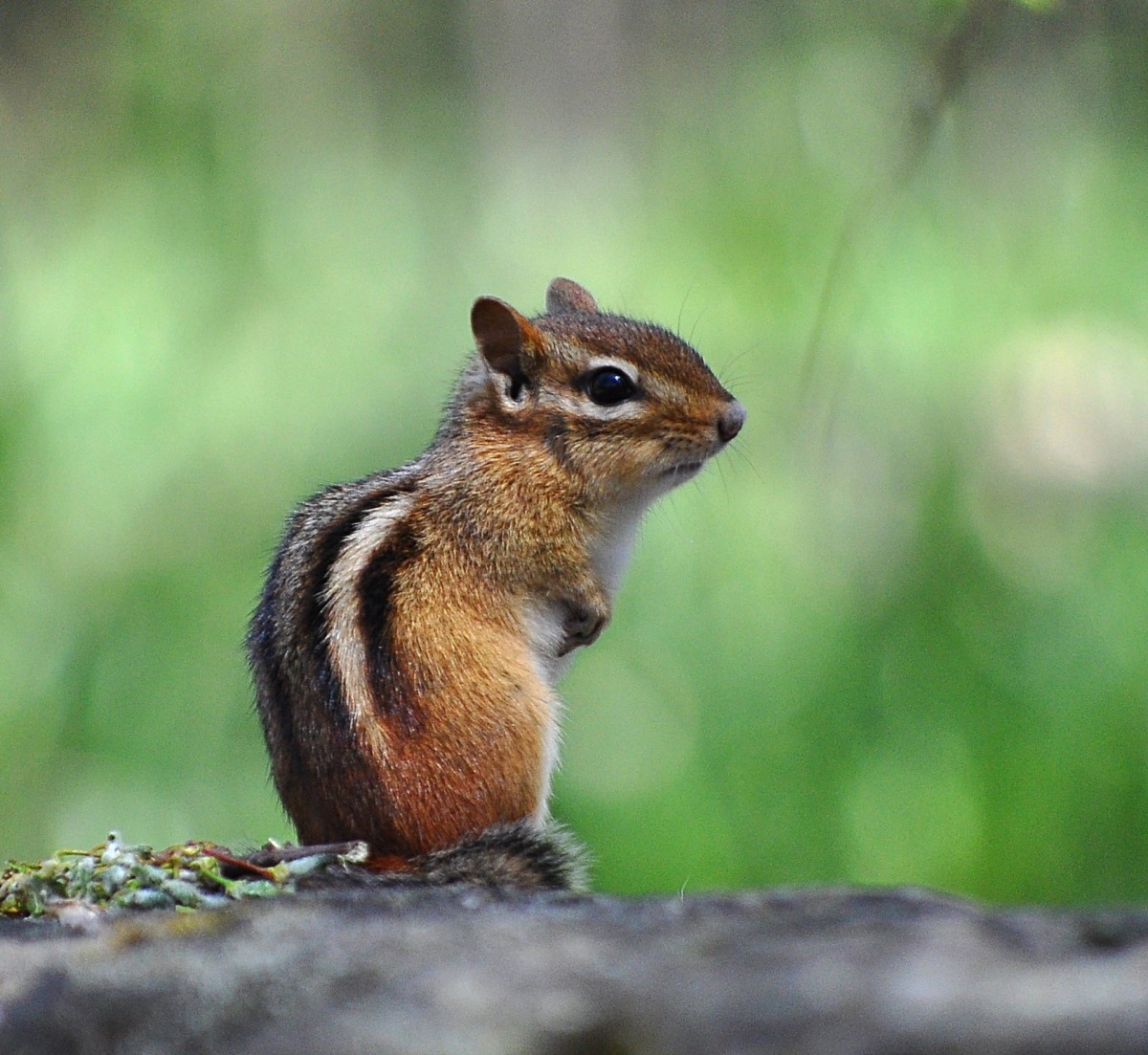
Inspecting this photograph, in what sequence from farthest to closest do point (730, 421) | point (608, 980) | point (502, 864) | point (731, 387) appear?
1. point (731, 387)
2. point (730, 421)
3. point (502, 864)
4. point (608, 980)

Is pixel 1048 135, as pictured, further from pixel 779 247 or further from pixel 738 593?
pixel 738 593

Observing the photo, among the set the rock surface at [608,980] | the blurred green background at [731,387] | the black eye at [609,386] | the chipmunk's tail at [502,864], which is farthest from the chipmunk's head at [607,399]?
the rock surface at [608,980]

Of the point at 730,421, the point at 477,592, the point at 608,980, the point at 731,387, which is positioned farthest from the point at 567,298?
the point at 608,980

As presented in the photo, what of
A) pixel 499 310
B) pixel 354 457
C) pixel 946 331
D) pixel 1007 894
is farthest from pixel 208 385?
pixel 1007 894

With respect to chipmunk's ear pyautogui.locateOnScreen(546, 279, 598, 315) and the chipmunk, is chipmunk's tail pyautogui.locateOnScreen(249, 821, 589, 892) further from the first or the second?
chipmunk's ear pyautogui.locateOnScreen(546, 279, 598, 315)

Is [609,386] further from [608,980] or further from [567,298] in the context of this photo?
[608,980]

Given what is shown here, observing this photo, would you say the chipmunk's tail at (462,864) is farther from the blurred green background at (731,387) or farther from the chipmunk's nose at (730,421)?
the blurred green background at (731,387)
